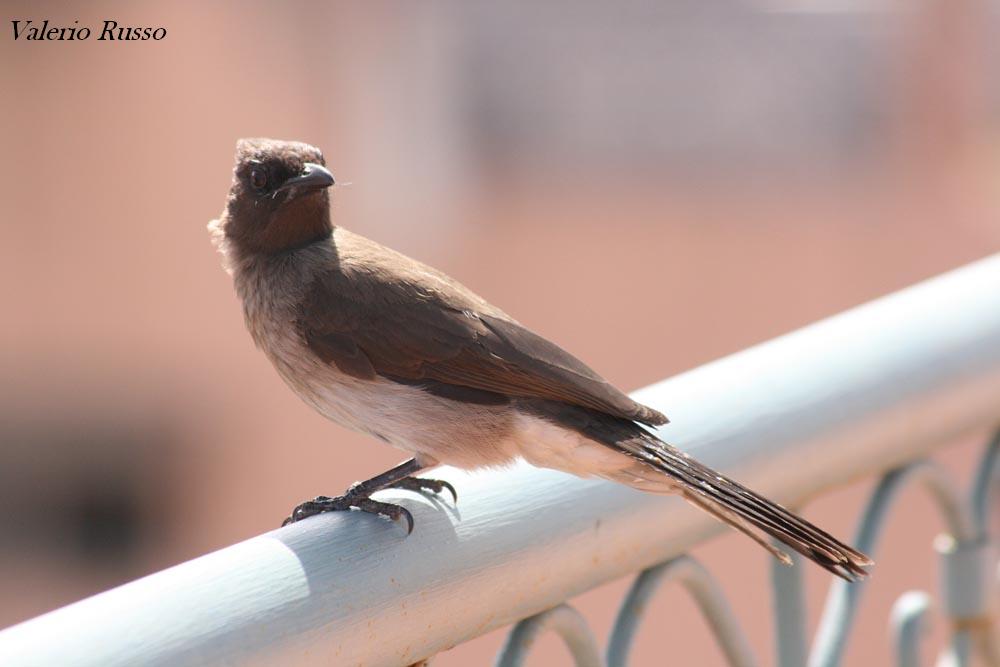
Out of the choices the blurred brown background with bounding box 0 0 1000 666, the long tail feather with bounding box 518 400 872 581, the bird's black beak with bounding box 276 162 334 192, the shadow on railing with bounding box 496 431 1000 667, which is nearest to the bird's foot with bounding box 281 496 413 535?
the shadow on railing with bounding box 496 431 1000 667

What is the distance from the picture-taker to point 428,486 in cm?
253

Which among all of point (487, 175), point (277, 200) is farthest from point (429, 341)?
point (487, 175)

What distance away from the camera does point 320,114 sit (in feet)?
48.3

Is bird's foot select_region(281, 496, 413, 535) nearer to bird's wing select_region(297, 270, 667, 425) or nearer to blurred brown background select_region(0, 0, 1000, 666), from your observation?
bird's wing select_region(297, 270, 667, 425)

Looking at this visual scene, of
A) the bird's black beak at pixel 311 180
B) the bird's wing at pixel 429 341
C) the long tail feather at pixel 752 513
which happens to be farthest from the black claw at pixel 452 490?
the bird's black beak at pixel 311 180

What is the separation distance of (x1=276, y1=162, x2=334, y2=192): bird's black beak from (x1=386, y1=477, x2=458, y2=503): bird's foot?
2.90 ft

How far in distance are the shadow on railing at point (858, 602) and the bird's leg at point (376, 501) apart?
244mm

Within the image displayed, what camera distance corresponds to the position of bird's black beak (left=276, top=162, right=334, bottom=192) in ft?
11.1

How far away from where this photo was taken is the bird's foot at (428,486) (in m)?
2.40

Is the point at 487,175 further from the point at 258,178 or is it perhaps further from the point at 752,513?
the point at 752,513

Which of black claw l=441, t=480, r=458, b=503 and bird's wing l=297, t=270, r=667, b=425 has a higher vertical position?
bird's wing l=297, t=270, r=667, b=425

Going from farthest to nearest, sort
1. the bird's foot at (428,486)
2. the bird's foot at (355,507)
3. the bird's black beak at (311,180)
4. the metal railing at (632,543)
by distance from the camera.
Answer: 1. the bird's black beak at (311,180)
2. the bird's foot at (428,486)
3. the bird's foot at (355,507)
4. the metal railing at (632,543)

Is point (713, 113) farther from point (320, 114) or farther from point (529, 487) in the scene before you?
point (529, 487)

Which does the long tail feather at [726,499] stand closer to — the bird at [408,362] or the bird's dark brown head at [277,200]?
the bird at [408,362]
